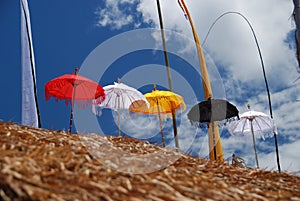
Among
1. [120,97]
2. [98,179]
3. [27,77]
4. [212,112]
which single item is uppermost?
[27,77]

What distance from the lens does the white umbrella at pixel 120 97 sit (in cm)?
878

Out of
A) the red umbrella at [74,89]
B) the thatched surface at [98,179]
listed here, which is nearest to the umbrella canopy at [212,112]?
the red umbrella at [74,89]

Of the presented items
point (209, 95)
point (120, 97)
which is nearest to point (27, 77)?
point (120, 97)

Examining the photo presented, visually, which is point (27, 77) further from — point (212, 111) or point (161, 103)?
point (212, 111)

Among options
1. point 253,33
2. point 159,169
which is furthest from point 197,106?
point 159,169

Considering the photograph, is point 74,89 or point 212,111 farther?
point 74,89

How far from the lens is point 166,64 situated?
6730 mm

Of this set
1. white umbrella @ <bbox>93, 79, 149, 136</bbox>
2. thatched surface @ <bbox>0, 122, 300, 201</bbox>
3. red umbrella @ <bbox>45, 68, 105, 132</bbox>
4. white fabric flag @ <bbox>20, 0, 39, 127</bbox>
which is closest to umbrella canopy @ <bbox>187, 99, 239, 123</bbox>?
white umbrella @ <bbox>93, 79, 149, 136</bbox>

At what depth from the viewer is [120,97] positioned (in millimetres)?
8883

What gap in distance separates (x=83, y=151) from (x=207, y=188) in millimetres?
1018

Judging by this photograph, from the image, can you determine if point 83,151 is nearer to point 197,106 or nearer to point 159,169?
point 159,169

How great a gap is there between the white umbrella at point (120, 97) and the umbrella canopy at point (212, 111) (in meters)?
1.83

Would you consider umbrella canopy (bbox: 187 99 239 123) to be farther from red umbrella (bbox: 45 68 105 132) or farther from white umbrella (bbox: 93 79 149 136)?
red umbrella (bbox: 45 68 105 132)

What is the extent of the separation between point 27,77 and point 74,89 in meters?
1.04
